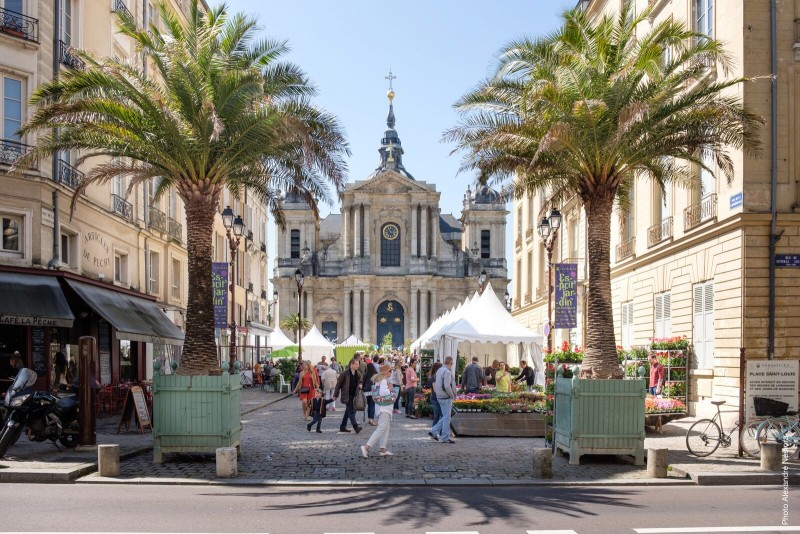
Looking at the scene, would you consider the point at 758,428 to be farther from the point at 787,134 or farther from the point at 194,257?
the point at 194,257

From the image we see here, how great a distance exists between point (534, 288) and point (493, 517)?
32.6 metres

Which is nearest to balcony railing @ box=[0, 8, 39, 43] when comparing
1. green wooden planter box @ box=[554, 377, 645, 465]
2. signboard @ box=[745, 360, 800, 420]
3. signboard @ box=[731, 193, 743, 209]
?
green wooden planter box @ box=[554, 377, 645, 465]

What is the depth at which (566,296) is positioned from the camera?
23469 mm

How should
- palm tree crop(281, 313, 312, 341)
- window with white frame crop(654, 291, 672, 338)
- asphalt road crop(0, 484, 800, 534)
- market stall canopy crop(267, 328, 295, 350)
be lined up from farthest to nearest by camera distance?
palm tree crop(281, 313, 312, 341)
market stall canopy crop(267, 328, 295, 350)
window with white frame crop(654, 291, 672, 338)
asphalt road crop(0, 484, 800, 534)

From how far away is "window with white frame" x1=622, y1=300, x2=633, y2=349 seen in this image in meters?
26.6

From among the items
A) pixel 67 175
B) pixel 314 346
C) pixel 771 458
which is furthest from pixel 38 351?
pixel 314 346

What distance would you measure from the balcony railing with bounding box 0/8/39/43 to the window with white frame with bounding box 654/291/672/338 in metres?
17.5

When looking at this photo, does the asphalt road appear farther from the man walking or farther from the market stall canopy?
the market stall canopy

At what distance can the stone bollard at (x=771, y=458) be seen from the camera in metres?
11.3

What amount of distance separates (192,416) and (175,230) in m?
19.4

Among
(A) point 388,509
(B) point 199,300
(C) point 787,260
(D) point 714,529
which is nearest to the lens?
(D) point 714,529

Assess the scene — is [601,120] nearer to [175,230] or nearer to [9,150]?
[9,150]

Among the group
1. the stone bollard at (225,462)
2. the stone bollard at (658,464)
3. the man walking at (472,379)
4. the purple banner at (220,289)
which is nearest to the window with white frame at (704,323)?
the man walking at (472,379)

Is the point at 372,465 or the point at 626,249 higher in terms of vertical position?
the point at 626,249
